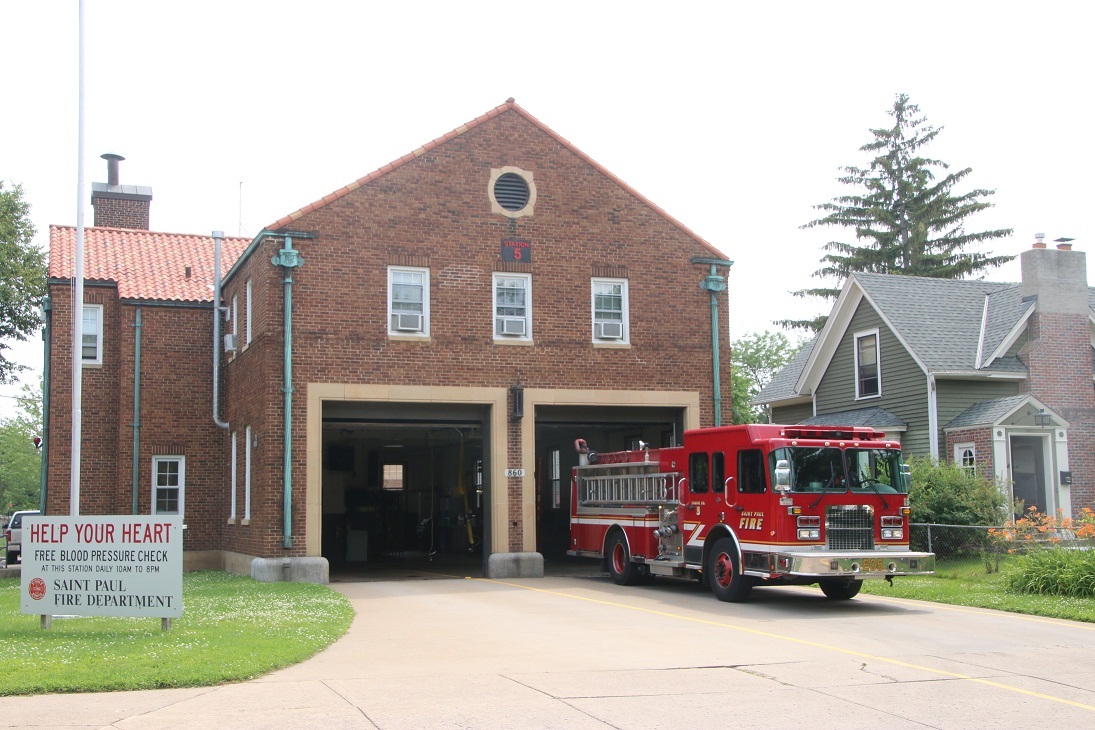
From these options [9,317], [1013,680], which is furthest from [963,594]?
[9,317]

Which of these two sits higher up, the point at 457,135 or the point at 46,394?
the point at 457,135

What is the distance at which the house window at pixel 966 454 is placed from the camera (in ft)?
90.0

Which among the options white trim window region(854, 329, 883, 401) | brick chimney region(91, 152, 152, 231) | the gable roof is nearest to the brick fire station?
brick chimney region(91, 152, 152, 231)

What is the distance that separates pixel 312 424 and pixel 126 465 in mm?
6966

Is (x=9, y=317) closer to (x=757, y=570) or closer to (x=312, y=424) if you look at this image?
(x=312, y=424)

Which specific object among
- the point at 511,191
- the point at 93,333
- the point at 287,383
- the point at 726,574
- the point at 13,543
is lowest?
the point at 13,543

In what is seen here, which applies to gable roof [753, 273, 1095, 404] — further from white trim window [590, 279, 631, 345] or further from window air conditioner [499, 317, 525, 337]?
window air conditioner [499, 317, 525, 337]

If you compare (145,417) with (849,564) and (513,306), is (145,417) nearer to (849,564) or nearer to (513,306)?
(513,306)

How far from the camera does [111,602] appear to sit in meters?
13.6

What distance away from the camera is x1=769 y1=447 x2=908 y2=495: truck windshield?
16.8 m

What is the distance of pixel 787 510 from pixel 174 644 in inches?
334

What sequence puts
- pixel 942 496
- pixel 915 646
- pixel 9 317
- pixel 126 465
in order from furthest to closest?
pixel 9 317
pixel 126 465
pixel 942 496
pixel 915 646

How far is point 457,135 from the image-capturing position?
2372 centimetres

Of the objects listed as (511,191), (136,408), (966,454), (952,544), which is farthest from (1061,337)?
(136,408)
